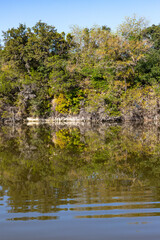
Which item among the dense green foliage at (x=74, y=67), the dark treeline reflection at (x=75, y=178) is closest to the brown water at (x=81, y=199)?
the dark treeline reflection at (x=75, y=178)

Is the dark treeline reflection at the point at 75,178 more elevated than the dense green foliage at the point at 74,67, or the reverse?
the dense green foliage at the point at 74,67

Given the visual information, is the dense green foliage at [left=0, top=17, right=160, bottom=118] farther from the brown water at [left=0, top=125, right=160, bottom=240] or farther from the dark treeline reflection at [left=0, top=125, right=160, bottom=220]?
the brown water at [left=0, top=125, right=160, bottom=240]

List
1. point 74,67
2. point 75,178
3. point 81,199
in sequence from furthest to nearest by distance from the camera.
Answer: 1. point 74,67
2. point 75,178
3. point 81,199

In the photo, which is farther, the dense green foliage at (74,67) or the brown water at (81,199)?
the dense green foliage at (74,67)

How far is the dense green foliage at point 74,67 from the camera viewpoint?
32.5 meters

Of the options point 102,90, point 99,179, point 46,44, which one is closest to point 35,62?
point 46,44

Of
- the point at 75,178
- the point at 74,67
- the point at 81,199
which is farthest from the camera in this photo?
the point at 74,67

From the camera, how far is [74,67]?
3953 centimetres

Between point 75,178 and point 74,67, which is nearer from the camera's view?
point 75,178

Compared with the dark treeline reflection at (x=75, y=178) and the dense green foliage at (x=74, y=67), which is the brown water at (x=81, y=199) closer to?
the dark treeline reflection at (x=75, y=178)

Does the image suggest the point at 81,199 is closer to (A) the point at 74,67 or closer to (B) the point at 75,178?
(B) the point at 75,178

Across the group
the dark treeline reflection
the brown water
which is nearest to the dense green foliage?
the dark treeline reflection

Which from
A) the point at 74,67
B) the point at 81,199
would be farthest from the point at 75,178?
the point at 74,67

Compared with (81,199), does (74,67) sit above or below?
above
